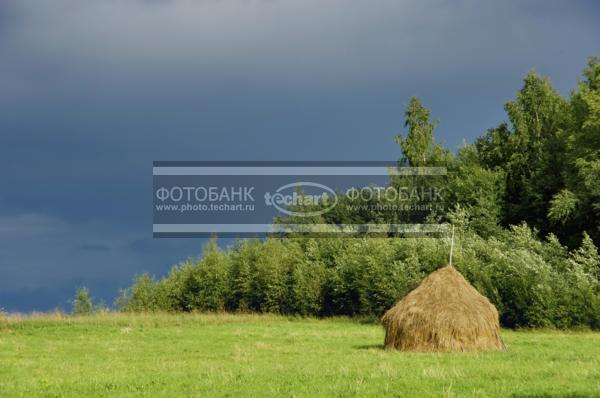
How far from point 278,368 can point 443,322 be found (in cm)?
710

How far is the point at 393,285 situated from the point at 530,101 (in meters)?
32.1

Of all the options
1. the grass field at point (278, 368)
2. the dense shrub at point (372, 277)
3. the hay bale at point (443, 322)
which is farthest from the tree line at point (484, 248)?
the hay bale at point (443, 322)

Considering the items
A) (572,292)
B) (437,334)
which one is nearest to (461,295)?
(437,334)

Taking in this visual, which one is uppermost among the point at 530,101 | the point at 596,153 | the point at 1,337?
the point at 530,101

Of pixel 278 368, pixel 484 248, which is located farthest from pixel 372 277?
pixel 278 368

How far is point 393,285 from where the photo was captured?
47.0m

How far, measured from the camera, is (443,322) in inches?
885

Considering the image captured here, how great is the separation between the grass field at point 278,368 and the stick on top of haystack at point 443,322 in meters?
1.09

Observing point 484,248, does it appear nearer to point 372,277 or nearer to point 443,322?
point 372,277

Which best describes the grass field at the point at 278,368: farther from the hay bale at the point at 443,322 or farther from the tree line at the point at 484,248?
the tree line at the point at 484,248

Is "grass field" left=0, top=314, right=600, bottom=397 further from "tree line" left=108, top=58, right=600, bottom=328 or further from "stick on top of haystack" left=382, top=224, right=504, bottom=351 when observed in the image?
"tree line" left=108, top=58, right=600, bottom=328

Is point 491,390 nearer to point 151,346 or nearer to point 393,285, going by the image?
point 151,346

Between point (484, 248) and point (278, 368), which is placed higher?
point (484, 248)

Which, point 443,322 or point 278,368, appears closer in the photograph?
point 278,368
